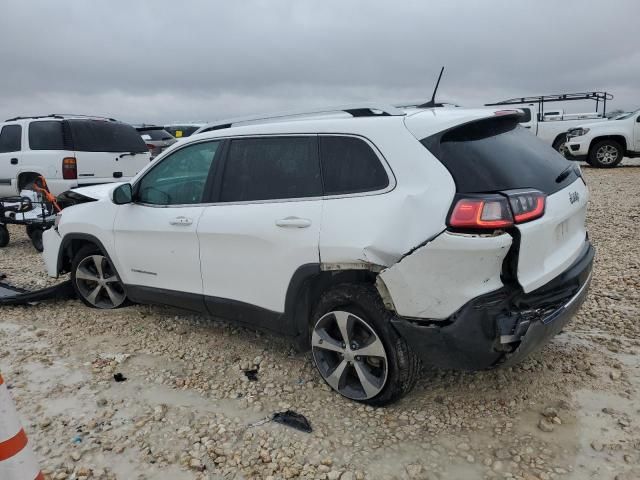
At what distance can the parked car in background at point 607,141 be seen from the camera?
43.8 feet

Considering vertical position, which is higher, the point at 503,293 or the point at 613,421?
the point at 503,293

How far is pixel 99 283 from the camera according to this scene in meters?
4.80

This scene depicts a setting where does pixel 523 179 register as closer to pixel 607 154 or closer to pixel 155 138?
pixel 607 154

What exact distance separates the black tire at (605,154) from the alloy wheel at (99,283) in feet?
43.3

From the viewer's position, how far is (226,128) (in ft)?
12.7

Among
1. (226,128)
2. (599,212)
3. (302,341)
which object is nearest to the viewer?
(302,341)

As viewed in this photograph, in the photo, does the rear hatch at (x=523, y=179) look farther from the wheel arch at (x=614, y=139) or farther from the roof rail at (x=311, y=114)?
the wheel arch at (x=614, y=139)

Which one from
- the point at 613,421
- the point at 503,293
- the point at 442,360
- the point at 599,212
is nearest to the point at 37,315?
the point at 442,360

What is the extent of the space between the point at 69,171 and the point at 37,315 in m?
4.19

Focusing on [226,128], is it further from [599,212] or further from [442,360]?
[599,212]

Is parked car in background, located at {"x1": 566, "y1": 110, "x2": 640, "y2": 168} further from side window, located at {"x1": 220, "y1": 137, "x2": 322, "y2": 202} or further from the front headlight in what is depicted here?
side window, located at {"x1": 220, "y1": 137, "x2": 322, "y2": 202}

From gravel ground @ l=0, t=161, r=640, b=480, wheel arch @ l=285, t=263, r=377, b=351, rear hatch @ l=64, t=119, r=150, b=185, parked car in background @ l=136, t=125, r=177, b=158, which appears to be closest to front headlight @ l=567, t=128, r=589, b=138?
gravel ground @ l=0, t=161, r=640, b=480

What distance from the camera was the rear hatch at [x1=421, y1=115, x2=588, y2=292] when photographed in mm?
2617

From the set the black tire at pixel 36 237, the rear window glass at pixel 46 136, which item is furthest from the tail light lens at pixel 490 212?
the rear window glass at pixel 46 136
